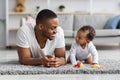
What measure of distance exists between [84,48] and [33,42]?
19.5 inches

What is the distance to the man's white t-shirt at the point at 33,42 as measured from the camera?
9.01 feet

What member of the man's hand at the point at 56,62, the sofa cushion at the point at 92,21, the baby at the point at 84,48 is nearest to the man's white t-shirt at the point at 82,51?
the baby at the point at 84,48

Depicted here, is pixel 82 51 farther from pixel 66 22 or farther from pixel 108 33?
pixel 66 22

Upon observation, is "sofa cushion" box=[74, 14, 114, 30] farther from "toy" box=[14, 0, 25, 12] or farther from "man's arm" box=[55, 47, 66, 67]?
"man's arm" box=[55, 47, 66, 67]

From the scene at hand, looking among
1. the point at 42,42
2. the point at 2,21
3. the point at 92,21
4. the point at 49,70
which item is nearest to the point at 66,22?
the point at 92,21

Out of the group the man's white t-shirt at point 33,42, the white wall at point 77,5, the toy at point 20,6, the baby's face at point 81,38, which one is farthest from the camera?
the white wall at point 77,5

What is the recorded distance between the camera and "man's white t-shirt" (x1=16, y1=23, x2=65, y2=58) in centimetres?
275

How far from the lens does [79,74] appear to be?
8.36 feet

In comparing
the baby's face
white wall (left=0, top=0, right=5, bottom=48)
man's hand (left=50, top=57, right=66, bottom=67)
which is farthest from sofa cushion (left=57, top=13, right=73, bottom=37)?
man's hand (left=50, top=57, right=66, bottom=67)

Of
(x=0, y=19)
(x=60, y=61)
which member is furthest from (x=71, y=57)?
(x=0, y=19)

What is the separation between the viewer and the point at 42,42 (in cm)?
280

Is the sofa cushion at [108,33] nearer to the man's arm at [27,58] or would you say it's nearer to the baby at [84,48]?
the baby at [84,48]

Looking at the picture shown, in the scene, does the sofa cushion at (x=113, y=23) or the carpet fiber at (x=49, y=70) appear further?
the sofa cushion at (x=113, y=23)

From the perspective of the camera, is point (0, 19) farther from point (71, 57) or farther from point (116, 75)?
point (116, 75)
